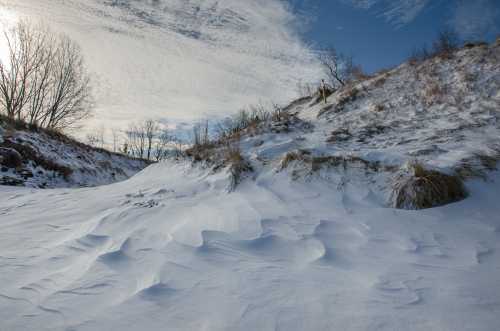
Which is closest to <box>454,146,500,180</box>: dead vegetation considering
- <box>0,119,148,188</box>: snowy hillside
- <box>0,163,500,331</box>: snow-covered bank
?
<box>0,163,500,331</box>: snow-covered bank

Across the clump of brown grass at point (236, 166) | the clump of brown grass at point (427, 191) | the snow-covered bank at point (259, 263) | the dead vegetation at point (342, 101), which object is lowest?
the snow-covered bank at point (259, 263)

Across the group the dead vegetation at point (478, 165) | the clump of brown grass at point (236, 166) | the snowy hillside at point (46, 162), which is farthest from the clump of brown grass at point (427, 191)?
the snowy hillside at point (46, 162)

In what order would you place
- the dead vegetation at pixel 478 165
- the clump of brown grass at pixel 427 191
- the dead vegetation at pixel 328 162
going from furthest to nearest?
the dead vegetation at pixel 328 162
the dead vegetation at pixel 478 165
the clump of brown grass at pixel 427 191

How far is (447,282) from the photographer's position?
1.37 m

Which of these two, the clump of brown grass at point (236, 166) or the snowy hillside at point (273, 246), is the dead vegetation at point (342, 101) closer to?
the snowy hillside at point (273, 246)

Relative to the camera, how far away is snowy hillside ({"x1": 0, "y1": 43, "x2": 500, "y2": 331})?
3.86ft

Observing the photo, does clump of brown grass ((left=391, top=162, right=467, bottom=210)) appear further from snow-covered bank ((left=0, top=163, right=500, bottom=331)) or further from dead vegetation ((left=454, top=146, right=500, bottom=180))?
dead vegetation ((left=454, top=146, right=500, bottom=180))

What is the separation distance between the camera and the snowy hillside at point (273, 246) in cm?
118

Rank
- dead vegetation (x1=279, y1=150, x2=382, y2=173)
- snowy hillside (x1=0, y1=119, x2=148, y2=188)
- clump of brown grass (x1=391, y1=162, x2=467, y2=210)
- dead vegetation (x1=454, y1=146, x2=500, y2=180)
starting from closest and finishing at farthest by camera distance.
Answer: clump of brown grass (x1=391, y1=162, x2=467, y2=210) < dead vegetation (x1=454, y1=146, x2=500, y2=180) < dead vegetation (x1=279, y1=150, x2=382, y2=173) < snowy hillside (x1=0, y1=119, x2=148, y2=188)

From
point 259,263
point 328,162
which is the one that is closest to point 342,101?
point 328,162

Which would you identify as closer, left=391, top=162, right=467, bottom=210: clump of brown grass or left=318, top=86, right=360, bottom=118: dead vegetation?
left=391, top=162, right=467, bottom=210: clump of brown grass

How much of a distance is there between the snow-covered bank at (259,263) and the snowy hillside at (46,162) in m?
5.19

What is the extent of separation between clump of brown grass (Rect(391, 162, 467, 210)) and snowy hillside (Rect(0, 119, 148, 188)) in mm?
8155

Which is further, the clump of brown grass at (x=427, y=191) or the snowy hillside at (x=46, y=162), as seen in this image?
the snowy hillside at (x=46, y=162)
